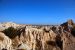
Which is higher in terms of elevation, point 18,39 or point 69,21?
point 69,21

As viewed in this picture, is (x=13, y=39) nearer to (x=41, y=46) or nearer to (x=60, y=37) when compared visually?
(x=41, y=46)

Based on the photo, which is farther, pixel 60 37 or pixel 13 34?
pixel 60 37

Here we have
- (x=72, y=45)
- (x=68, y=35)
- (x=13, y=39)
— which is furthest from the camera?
(x=68, y=35)

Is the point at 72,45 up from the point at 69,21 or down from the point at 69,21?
down

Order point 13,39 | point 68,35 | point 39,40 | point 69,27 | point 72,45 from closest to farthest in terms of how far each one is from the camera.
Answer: point 13,39
point 39,40
point 72,45
point 68,35
point 69,27

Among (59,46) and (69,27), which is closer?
(59,46)

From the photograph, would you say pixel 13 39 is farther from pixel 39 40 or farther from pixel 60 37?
pixel 60 37

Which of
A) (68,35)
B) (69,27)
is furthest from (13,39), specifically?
(69,27)

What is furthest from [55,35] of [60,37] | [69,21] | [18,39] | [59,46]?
[69,21]

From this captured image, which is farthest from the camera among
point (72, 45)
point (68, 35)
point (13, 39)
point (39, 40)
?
point (68, 35)
